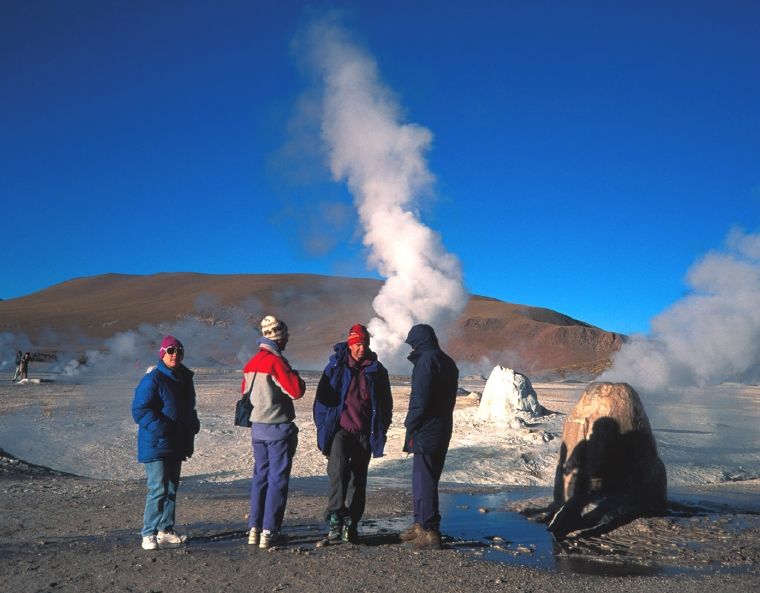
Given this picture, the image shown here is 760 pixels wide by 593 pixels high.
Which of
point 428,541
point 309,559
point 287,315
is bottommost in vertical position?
point 309,559

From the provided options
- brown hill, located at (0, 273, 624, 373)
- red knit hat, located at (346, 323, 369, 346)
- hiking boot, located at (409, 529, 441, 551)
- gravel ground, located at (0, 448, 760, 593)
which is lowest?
gravel ground, located at (0, 448, 760, 593)

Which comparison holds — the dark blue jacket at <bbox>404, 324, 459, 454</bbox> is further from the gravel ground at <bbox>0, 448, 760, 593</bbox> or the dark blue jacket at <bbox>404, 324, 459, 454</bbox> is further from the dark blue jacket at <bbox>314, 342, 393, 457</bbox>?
the gravel ground at <bbox>0, 448, 760, 593</bbox>

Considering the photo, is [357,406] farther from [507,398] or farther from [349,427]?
[507,398]

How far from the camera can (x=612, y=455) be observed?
7457mm

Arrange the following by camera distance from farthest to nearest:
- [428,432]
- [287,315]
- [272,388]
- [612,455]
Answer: [287,315] → [612,455] → [428,432] → [272,388]

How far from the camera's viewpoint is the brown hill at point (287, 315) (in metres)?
99.5

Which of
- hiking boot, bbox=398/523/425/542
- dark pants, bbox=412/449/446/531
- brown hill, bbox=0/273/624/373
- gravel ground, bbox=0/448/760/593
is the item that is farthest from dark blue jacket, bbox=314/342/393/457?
brown hill, bbox=0/273/624/373

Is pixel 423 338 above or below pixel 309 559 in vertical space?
above

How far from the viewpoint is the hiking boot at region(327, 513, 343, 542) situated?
606cm

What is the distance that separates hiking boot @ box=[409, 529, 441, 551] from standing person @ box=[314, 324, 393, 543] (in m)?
0.51

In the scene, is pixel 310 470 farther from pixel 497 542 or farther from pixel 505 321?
pixel 505 321

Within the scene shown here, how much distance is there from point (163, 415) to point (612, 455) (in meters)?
4.39

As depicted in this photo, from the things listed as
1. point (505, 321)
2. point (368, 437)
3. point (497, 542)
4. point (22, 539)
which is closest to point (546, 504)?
point (497, 542)

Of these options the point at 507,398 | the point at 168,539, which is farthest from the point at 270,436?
the point at 507,398
